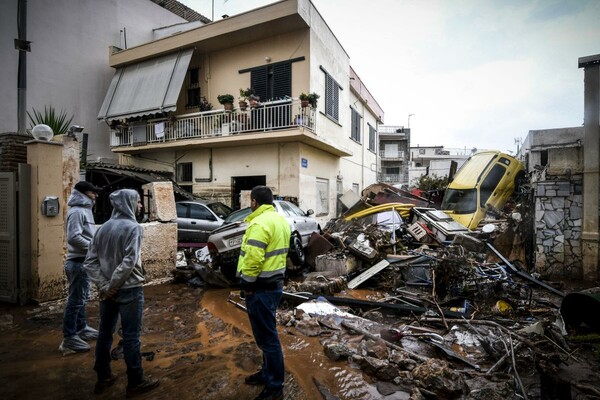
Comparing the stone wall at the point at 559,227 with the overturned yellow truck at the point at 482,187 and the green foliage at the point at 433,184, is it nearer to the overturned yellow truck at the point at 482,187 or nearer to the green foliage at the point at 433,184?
the overturned yellow truck at the point at 482,187

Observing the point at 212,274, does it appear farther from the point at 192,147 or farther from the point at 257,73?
the point at 257,73

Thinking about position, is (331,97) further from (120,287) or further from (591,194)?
(120,287)

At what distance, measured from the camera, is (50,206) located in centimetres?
500

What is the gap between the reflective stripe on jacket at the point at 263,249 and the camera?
2641 millimetres

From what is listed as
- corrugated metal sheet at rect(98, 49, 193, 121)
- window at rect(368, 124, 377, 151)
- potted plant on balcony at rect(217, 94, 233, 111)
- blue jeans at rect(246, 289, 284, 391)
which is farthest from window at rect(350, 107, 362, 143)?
blue jeans at rect(246, 289, 284, 391)

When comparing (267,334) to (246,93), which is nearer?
(267,334)

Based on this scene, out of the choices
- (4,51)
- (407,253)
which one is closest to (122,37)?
(4,51)

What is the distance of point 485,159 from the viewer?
11992 mm

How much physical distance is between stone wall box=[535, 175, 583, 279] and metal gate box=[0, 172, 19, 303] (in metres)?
10.8

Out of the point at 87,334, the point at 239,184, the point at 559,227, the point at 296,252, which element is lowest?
the point at 87,334

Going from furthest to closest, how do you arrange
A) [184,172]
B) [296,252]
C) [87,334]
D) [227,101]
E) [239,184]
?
[184,172]
[239,184]
[227,101]
[296,252]
[87,334]

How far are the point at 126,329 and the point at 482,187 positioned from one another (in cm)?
1223

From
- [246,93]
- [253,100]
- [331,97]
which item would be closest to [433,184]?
[331,97]

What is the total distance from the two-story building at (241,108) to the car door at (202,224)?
3004 millimetres
